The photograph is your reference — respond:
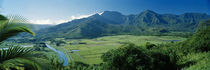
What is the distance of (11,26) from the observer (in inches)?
120

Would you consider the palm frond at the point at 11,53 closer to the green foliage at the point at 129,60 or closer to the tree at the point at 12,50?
the tree at the point at 12,50

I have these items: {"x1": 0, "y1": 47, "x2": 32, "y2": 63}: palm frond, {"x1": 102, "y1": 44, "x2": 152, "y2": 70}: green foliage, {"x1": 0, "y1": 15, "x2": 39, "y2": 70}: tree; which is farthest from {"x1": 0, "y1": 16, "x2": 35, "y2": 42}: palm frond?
{"x1": 102, "y1": 44, "x2": 152, "y2": 70}: green foliage

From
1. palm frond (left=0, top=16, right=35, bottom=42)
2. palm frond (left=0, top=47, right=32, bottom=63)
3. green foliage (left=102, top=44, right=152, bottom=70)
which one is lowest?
green foliage (left=102, top=44, right=152, bottom=70)

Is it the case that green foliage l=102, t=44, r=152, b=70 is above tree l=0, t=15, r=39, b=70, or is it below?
below

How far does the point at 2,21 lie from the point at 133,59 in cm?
1691

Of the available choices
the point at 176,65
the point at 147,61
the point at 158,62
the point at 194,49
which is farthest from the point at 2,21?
the point at 194,49

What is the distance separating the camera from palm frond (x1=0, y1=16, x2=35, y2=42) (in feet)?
9.71

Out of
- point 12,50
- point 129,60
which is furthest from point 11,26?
point 129,60

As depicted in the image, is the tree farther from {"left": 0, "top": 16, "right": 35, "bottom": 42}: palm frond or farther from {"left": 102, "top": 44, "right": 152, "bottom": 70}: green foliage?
{"left": 102, "top": 44, "right": 152, "bottom": 70}: green foliage

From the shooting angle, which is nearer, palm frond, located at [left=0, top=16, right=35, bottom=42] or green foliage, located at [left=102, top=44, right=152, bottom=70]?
palm frond, located at [left=0, top=16, right=35, bottom=42]

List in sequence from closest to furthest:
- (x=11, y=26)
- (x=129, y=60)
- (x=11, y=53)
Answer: (x=11, y=53)
(x=11, y=26)
(x=129, y=60)

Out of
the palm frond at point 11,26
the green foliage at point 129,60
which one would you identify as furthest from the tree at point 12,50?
the green foliage at point 129,60

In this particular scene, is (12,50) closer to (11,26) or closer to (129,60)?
(11,26)

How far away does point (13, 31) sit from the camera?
3.13 meters
